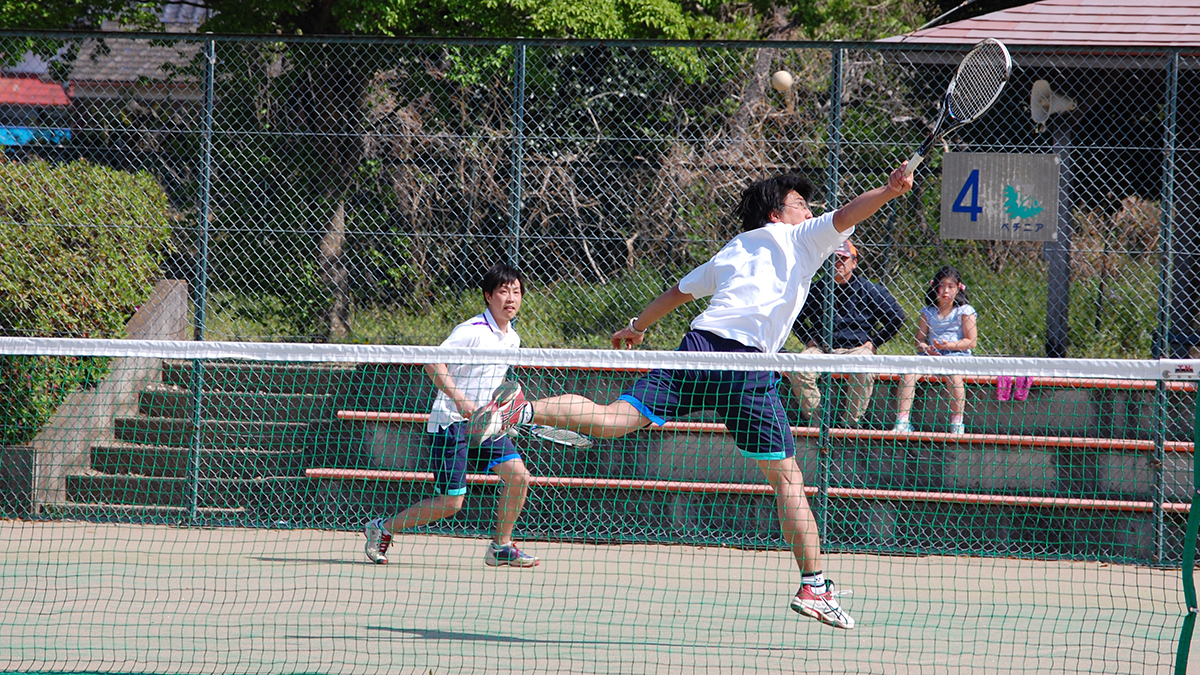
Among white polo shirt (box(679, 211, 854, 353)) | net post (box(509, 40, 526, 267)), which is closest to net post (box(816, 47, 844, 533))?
net post (box(509, 40, 526, 267))

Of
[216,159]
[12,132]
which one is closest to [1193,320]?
[216,159]

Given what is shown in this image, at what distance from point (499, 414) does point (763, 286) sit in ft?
4.50

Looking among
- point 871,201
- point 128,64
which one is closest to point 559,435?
point 871,201

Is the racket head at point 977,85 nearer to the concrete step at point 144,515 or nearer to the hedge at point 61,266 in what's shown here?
the concrete step at point 144,515

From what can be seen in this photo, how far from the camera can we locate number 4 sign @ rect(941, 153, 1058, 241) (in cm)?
729

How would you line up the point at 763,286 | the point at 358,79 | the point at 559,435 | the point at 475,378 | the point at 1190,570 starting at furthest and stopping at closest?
the point at 358,79
the point at 475,378
the point at 559,435
the point at 763,286
the point at 1190,570

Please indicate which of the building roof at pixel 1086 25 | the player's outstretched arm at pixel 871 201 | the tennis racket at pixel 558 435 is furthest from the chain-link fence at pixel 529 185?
the player's outstretched arm at pixel 871 201

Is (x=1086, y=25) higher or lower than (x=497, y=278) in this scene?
higher

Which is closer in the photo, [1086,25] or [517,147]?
[517,147]

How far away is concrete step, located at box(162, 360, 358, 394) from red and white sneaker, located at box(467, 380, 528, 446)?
2242mm

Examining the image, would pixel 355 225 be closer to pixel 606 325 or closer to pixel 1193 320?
pixel 606 325

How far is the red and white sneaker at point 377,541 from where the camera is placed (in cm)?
632

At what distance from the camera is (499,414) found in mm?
5316

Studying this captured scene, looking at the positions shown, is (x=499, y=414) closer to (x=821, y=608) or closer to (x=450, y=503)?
(x=450, y=503)
